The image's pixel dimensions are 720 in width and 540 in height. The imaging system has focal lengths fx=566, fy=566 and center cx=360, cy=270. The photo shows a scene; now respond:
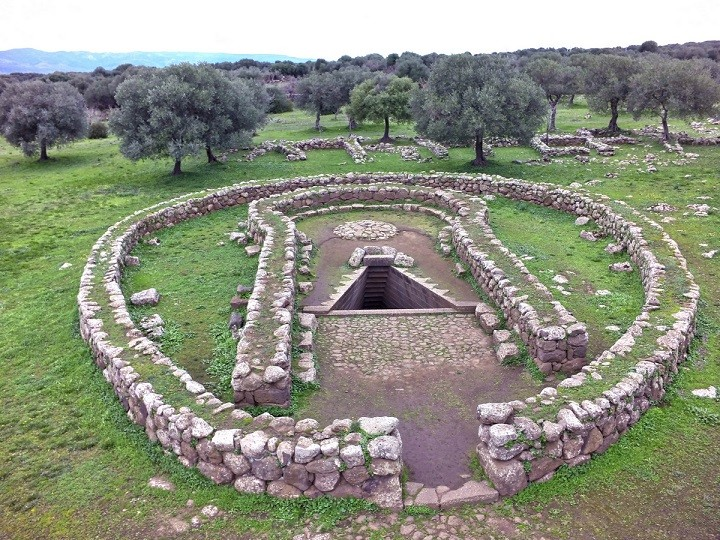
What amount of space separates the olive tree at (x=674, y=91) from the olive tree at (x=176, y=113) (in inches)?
904

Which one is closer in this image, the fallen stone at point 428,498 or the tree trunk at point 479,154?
the fallen stone at point 428,498

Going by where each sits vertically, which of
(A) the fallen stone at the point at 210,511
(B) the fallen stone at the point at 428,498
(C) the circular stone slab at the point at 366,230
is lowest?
(A) the fallen stone at the point at 210,511

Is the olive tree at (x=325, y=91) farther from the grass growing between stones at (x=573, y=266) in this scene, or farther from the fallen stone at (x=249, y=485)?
the fallen stone at (x=249, y=485)

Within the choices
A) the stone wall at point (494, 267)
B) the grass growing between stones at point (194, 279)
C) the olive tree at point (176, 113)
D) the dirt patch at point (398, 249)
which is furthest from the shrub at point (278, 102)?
the dirt patch at point (398, 249)

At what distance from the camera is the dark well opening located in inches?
568

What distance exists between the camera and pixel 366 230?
61.9 ft

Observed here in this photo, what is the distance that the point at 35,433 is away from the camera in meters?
9.03

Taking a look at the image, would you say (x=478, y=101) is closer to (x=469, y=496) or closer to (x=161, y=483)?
(x=469, y=496)

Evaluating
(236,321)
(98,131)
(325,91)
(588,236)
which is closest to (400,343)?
(236,321)

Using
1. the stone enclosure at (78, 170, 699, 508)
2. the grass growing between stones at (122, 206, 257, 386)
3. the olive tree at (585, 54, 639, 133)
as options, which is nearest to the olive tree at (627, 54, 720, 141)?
the olive tree at (585, 54, 639, 133)

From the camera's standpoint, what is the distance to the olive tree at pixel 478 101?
25.6 meters

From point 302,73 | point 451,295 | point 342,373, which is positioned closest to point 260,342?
point 342,373

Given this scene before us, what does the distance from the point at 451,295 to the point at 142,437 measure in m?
7.90

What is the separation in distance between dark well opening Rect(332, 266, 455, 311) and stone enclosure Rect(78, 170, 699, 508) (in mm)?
1255
